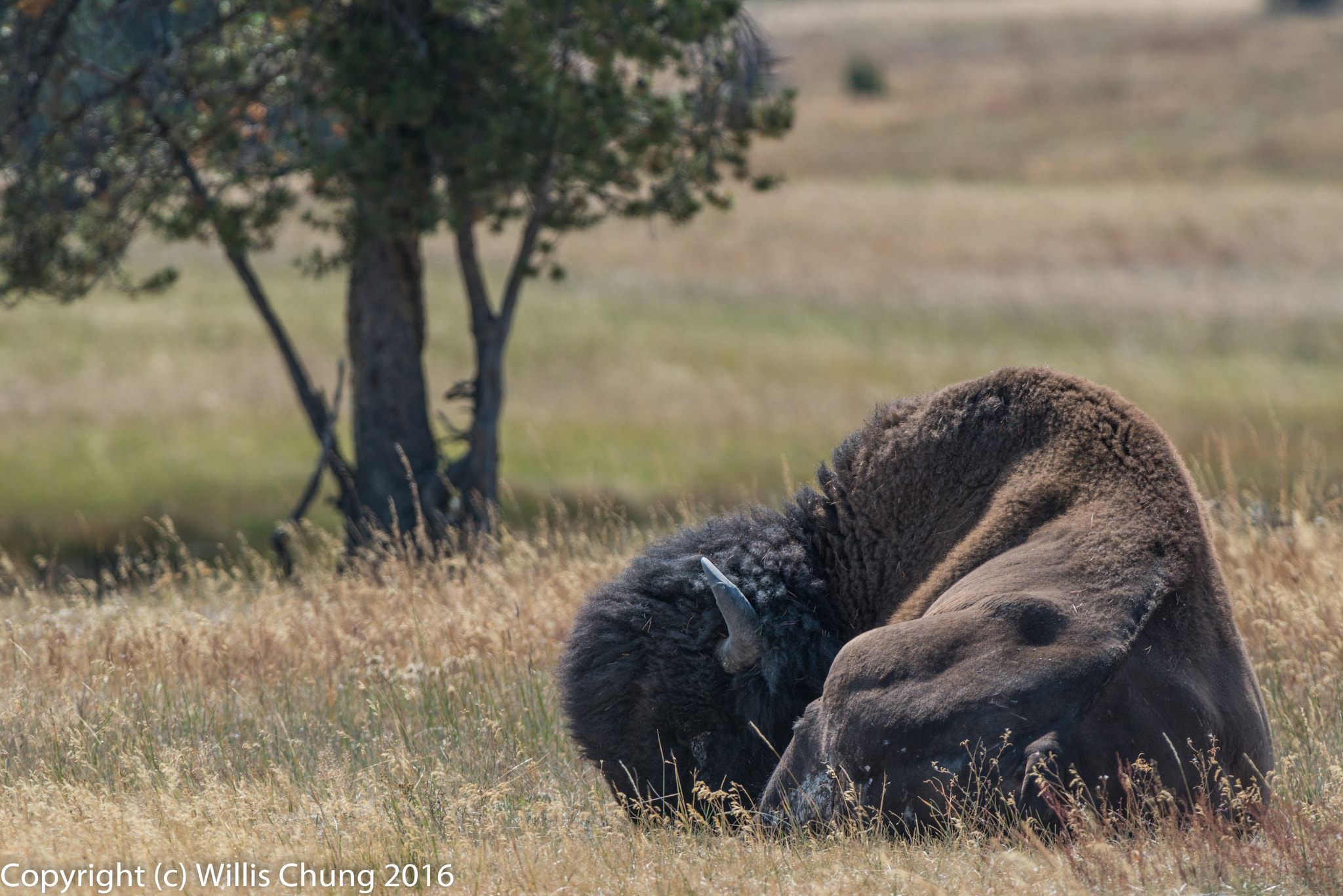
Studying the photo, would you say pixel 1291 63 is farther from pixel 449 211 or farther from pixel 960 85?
pixel 449 211

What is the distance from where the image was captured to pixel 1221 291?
2816 cm

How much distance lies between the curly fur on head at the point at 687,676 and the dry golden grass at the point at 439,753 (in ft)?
0.89

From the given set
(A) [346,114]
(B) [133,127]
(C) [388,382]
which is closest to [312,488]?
(C) [388,382]

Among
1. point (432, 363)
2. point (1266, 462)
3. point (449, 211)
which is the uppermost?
point (449, 211)

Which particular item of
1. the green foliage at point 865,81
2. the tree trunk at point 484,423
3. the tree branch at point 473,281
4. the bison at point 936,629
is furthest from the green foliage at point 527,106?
the green foliage at point 865,81

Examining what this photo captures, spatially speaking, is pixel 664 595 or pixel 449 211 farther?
pixel 449 211

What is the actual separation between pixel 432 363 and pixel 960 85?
44.5 meters

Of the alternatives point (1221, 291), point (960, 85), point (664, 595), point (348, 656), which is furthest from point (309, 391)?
point (960, 85)

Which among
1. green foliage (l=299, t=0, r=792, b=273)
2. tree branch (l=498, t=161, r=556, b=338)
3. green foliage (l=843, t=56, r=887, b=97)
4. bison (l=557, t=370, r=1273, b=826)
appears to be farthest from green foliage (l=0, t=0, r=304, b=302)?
green foliage (l=843, t=56, r=887, b=97)

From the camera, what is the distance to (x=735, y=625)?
461 cm

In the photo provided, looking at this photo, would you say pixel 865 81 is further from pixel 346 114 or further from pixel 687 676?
pixel 687 676

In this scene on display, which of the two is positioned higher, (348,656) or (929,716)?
(929,716)

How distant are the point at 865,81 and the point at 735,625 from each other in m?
57.7

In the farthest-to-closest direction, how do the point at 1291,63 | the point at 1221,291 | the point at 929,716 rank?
the point at 1291,63
the point at 1221,291
the point at 929,716
